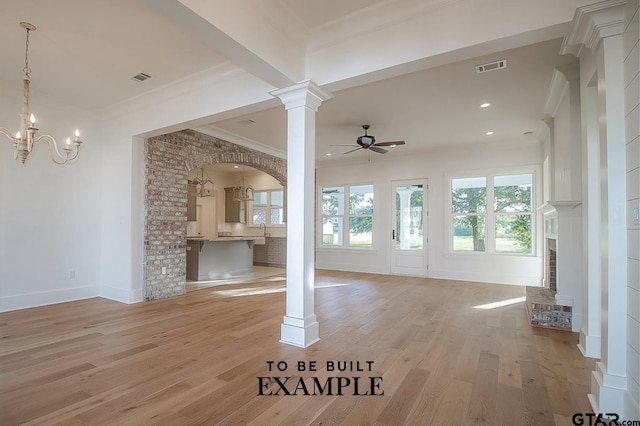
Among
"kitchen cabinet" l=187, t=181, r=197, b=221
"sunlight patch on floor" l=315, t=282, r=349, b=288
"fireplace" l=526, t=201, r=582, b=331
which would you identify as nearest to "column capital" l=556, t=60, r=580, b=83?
"fireplace" l=526, t=201, r=582, b=331

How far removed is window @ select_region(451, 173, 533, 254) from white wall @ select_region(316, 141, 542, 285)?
0.16 m

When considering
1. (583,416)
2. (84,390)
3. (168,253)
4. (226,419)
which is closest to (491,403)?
(583,416)

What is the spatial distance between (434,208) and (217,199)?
22.8 feet

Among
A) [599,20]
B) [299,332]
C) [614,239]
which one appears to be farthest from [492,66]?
[299,332]

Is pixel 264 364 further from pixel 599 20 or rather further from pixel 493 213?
pixel 493 213

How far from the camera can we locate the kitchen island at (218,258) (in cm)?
679

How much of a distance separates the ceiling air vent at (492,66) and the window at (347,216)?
488 cm

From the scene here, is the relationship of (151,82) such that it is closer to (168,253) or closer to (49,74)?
(49,74)

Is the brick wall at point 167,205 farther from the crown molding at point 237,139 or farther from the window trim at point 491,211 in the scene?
the window trim at point 491,211

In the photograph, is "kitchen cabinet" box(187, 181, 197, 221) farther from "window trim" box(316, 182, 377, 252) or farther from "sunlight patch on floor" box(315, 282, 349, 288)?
"sunlight patch on floor" box(315, 282, 349, 288)

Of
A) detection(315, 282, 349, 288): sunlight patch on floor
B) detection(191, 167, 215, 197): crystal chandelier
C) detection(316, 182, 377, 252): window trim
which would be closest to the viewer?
detection(315, 282, 349, 288): sunlight patch on floor

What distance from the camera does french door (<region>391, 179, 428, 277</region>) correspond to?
7511 millimetres

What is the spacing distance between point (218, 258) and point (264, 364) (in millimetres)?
4849

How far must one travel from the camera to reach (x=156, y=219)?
16.8 feet
